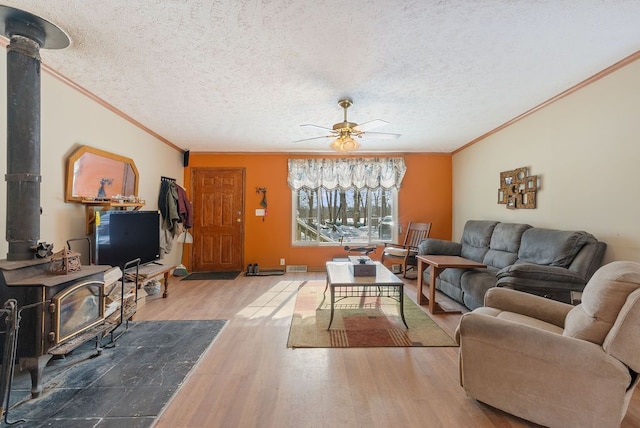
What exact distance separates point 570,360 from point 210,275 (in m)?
4.89

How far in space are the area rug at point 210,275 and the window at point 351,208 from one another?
51.8 inches

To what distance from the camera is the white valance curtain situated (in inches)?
210

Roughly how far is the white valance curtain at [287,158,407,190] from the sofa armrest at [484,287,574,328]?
3497mm

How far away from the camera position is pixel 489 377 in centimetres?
162

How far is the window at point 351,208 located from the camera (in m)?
5.37

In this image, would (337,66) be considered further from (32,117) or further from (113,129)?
(113,129)

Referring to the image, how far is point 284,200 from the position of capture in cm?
541

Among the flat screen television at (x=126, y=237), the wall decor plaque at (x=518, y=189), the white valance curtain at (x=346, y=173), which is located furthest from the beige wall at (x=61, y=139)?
the wall decor plaque at (x=518, y=189)

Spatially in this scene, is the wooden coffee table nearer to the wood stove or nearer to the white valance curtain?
the white valance curtain

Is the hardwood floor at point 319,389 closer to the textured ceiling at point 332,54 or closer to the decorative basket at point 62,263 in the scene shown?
the decorative basket at point 62,263

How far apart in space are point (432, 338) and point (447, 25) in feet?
8.42

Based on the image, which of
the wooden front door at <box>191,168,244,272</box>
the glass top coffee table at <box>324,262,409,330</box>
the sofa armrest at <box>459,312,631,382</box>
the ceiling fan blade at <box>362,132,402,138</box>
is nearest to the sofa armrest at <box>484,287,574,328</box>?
the sofa armrest at <box>459,312,631,382</box>

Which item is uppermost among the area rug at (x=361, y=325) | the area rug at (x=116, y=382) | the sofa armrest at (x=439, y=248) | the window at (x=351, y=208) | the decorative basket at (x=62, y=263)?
the window at (x=351, y=208)

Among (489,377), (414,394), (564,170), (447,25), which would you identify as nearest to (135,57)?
(447,25)
